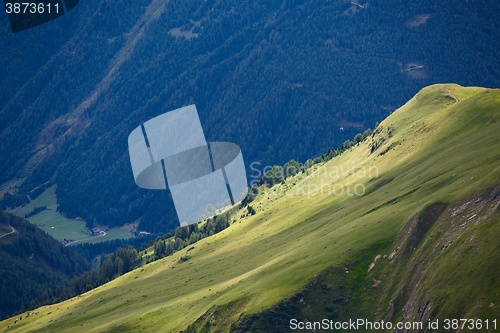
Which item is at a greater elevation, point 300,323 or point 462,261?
point 462,261

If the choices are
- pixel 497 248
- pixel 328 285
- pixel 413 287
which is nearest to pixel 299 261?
pixel 328 285

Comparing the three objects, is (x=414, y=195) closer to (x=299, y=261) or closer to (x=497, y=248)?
(x=299, y=261)

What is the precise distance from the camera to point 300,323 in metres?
132

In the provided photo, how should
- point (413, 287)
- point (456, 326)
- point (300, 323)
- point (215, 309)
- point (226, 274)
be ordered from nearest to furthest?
point (456, 326) → point (413, 287) → point (300, 323) → point (215, 309) → point (226, 274)

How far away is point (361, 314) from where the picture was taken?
5064 inches

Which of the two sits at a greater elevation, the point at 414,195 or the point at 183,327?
the point at 414,195

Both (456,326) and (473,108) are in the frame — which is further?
(473,108)

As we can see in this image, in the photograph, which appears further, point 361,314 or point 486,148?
point 486,148

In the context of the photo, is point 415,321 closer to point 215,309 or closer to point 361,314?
point 361,314

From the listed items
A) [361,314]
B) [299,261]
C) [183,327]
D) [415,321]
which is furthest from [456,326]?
[183,327]

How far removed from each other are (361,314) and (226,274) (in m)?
56.0

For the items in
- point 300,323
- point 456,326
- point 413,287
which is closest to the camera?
point 456,326

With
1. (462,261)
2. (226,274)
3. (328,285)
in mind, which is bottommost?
(226,274)

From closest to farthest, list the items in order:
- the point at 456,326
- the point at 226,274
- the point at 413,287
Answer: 1. the point at 456,326
2. the point at 413,287
3. the point at 226,274
